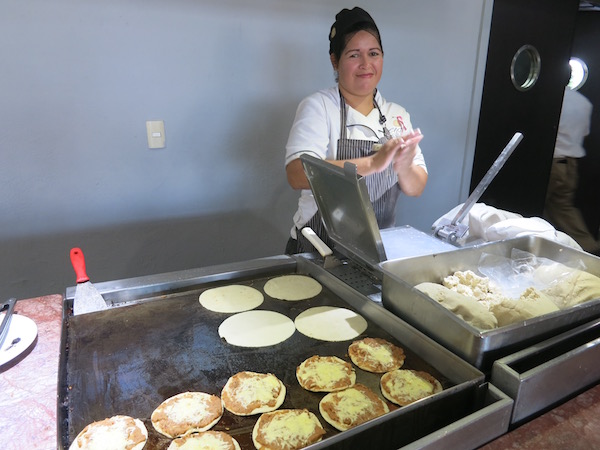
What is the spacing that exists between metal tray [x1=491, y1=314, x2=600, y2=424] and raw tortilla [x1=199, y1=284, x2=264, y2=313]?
0.75 m

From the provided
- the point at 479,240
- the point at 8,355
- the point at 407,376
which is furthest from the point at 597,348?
the point at 8,355

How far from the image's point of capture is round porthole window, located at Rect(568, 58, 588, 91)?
168 inches

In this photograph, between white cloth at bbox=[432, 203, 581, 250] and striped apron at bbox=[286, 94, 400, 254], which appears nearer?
white cloth at bbox=[432, 203, 581, 250]

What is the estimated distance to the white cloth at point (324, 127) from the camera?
180 cm

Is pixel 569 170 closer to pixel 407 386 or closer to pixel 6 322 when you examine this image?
pixel 407 386

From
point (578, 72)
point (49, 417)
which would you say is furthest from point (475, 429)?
point (578, 72)

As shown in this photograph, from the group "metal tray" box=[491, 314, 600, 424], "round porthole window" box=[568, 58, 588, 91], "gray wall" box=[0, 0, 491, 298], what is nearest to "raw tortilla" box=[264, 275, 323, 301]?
"metal tray" box=[491, 314, 600, 424]

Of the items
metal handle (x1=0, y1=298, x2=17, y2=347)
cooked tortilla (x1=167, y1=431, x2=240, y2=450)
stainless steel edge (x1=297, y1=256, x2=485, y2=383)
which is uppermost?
metal handle (x1=0, y1=298, x2=17, y2=347)

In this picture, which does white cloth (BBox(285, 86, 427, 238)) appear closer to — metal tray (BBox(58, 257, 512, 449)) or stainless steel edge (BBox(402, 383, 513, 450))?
metal tray (BBox(58, 257, 512, 449))

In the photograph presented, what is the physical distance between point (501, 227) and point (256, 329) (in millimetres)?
1060

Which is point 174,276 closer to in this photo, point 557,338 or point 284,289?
point 284,289

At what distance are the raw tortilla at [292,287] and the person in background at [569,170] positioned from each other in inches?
140

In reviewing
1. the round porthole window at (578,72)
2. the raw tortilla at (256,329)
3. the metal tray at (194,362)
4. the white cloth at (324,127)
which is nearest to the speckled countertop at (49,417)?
the metal tray at (194,362)

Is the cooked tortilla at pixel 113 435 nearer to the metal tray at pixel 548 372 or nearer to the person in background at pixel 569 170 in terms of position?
the metal tray at pixel 548 372
